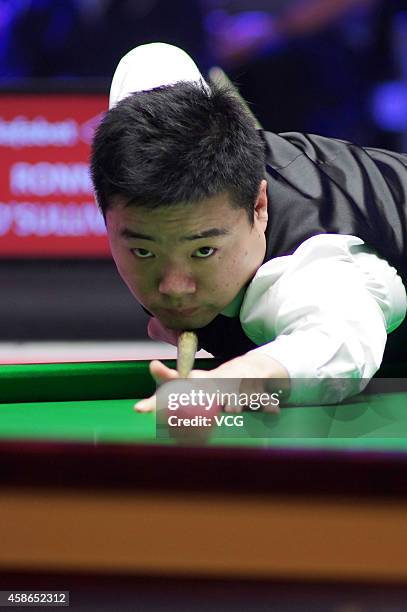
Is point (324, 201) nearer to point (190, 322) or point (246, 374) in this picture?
point (190, 322)

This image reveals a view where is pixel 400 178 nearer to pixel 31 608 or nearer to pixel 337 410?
pixel 337 410

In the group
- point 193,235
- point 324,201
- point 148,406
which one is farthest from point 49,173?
point 148,406

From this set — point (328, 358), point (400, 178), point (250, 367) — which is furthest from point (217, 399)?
point (400, 178)

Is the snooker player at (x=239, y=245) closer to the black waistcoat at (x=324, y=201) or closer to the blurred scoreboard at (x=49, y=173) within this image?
the black waistcoat at (x=324, y=201)

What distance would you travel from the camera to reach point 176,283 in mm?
1371

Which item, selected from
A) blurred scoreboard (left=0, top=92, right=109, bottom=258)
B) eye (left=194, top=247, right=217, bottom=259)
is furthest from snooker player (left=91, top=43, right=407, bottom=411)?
blurred scoreboard (left=0, top=92, right=109, bottom=258)

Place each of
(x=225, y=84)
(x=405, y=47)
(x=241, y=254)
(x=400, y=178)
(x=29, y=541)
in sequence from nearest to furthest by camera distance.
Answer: (x=29, y=541) < (x=241, y=254) < (x=225, y=84) < (x=400, y=178) < (x=405, y=47)

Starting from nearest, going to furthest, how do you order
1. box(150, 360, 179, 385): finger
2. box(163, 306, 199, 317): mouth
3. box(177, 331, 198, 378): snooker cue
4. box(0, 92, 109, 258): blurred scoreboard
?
box(150, 360, 179, 385): finger, box(177, 331, 198, 378): snooker cue, box(163, 306, 199, 317): mouth, box(0, 92, 109, 258): blurred scoreboard

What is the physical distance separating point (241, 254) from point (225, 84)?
0.30 metres

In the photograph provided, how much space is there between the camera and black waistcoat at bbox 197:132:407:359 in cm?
158

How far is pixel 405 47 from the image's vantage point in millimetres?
5367

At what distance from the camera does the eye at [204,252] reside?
1.37 meters

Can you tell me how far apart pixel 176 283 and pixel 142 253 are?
6 centimetres

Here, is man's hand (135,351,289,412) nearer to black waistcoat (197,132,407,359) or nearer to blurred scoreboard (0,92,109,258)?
black waistcoat (197,132,407,359)
